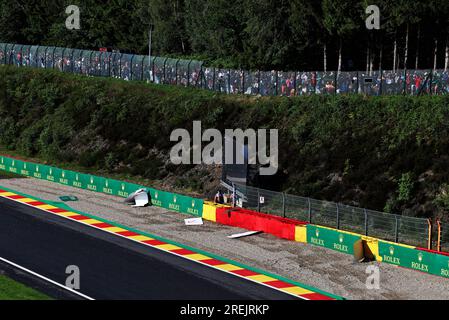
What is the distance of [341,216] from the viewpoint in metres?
40.2

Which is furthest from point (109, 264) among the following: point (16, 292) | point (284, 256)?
point (284, 256)

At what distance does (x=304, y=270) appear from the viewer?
35656 mm

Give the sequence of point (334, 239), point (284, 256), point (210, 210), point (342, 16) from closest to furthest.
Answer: point (284, 256) → point (334, 239) → point (210, 210) → point (342, 16)

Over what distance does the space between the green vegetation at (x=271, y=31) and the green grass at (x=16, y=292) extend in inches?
1262

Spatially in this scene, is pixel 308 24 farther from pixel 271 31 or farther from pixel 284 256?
pixel 284 256

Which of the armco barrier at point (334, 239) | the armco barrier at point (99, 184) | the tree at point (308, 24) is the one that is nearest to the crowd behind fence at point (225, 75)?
the tree at point (308, 24)

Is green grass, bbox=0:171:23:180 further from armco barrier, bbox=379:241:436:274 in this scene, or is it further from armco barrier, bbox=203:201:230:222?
armco barrier, bbox=379:241:436:274

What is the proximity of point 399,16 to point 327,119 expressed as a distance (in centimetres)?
880

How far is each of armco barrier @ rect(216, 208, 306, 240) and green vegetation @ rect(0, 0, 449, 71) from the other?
63.3 feet

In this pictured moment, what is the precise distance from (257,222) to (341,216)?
4.32m

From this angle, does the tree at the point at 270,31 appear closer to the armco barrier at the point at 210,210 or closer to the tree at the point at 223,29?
the tree at the point at 223,29

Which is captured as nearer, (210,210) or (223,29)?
(210,210)
